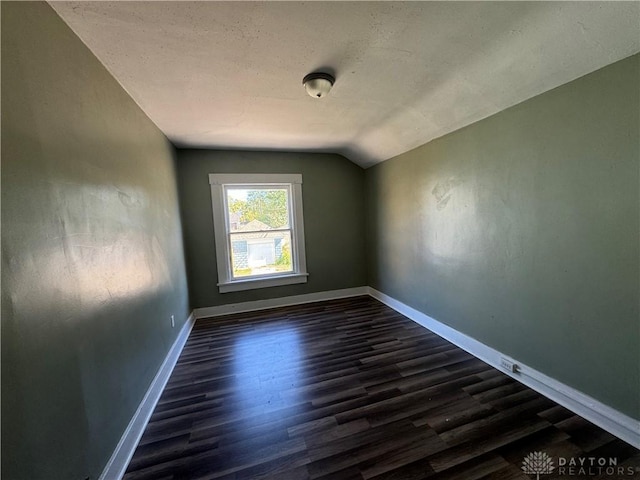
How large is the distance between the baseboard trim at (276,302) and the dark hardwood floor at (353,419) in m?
0.98

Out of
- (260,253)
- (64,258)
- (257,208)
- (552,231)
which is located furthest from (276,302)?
(552,231)

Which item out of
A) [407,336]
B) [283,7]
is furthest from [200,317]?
[283,7]

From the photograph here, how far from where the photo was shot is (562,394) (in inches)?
70.9

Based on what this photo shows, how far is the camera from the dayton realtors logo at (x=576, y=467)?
1.33 metres

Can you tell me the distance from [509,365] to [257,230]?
3.31 meters

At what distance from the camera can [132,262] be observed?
1792mm

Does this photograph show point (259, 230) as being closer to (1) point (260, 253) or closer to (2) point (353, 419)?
(1) point (260, 253)

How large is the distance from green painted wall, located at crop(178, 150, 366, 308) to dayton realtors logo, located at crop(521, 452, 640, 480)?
122 inches

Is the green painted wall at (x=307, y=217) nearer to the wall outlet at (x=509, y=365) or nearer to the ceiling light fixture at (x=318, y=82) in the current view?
the ceiling light fixture at (x=318, y=82)

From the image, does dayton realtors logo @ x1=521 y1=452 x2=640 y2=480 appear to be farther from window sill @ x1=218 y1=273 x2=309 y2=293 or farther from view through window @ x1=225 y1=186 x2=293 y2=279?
view through window @ x1=225 y1=186 x2=293 y2=279

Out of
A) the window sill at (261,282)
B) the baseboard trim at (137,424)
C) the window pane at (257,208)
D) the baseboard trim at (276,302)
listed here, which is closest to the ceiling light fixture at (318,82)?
the window pane at (257,208)

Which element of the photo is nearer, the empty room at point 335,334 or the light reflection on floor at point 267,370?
the empty room at point 335,334

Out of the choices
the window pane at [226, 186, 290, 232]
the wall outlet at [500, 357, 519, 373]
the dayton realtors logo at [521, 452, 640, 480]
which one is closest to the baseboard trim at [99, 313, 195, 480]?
the window pane at [226, 186, 290, 232]

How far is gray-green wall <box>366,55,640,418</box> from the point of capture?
1476 millimetres
